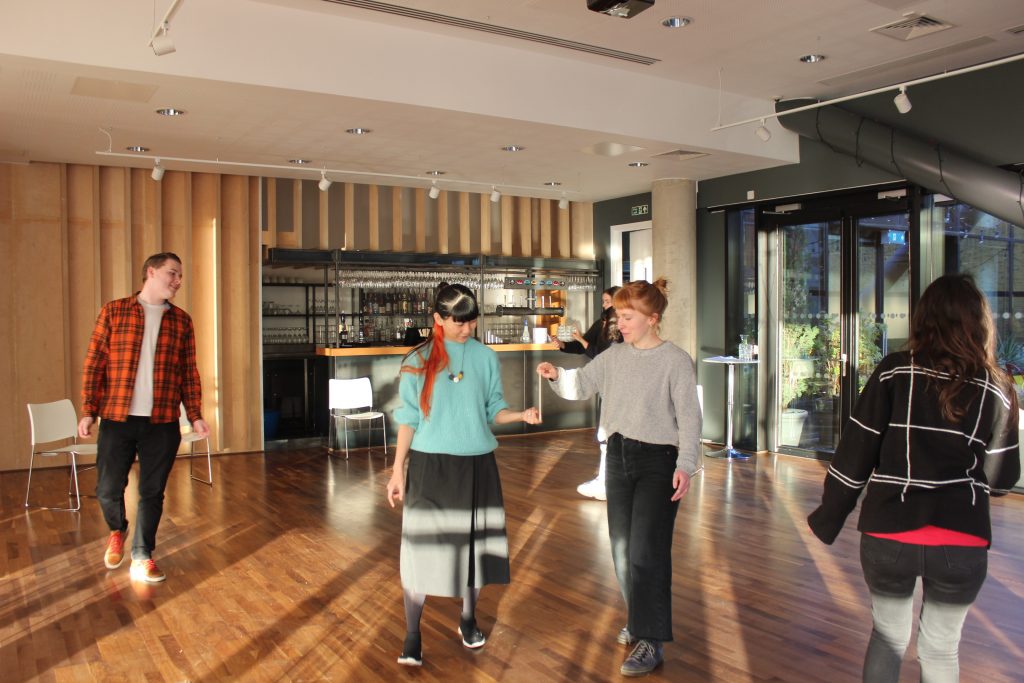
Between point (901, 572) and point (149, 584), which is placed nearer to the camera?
point (901, 572)

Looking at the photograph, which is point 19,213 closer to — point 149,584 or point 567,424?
point 149,584

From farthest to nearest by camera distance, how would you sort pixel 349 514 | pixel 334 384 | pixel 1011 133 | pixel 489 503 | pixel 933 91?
pixel 334 384
pixel 933 91
pixel 1011 133
pixel 349 514
pixel 489 503

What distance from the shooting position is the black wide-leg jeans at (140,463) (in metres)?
4.78

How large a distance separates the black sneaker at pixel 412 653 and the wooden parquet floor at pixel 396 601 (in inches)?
2.3

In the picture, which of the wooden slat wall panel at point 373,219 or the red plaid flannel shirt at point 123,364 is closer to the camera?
the red plaid flannel shirt at point 123,364

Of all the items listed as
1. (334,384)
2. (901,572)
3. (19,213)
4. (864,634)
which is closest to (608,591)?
(864,634)

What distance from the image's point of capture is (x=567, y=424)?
1144cm

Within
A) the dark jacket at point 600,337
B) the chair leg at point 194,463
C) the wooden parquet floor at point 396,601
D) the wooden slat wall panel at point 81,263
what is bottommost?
the wooden parquet floor at point 396,601

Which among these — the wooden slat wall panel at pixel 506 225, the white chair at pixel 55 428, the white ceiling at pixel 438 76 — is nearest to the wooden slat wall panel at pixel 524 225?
the wooden slat wall panel at pixel 506 225

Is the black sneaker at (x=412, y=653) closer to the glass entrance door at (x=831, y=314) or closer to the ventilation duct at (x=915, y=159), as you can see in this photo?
the ventilation duct at (x=915, y=159)

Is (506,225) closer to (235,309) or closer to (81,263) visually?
(235,309)

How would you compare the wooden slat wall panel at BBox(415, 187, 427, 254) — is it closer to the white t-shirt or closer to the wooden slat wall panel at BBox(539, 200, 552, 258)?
the wooden slat wall panel at BBox(539, 200, 552, 258)

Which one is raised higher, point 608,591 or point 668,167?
point 668,167

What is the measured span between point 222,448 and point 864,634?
750 cm
